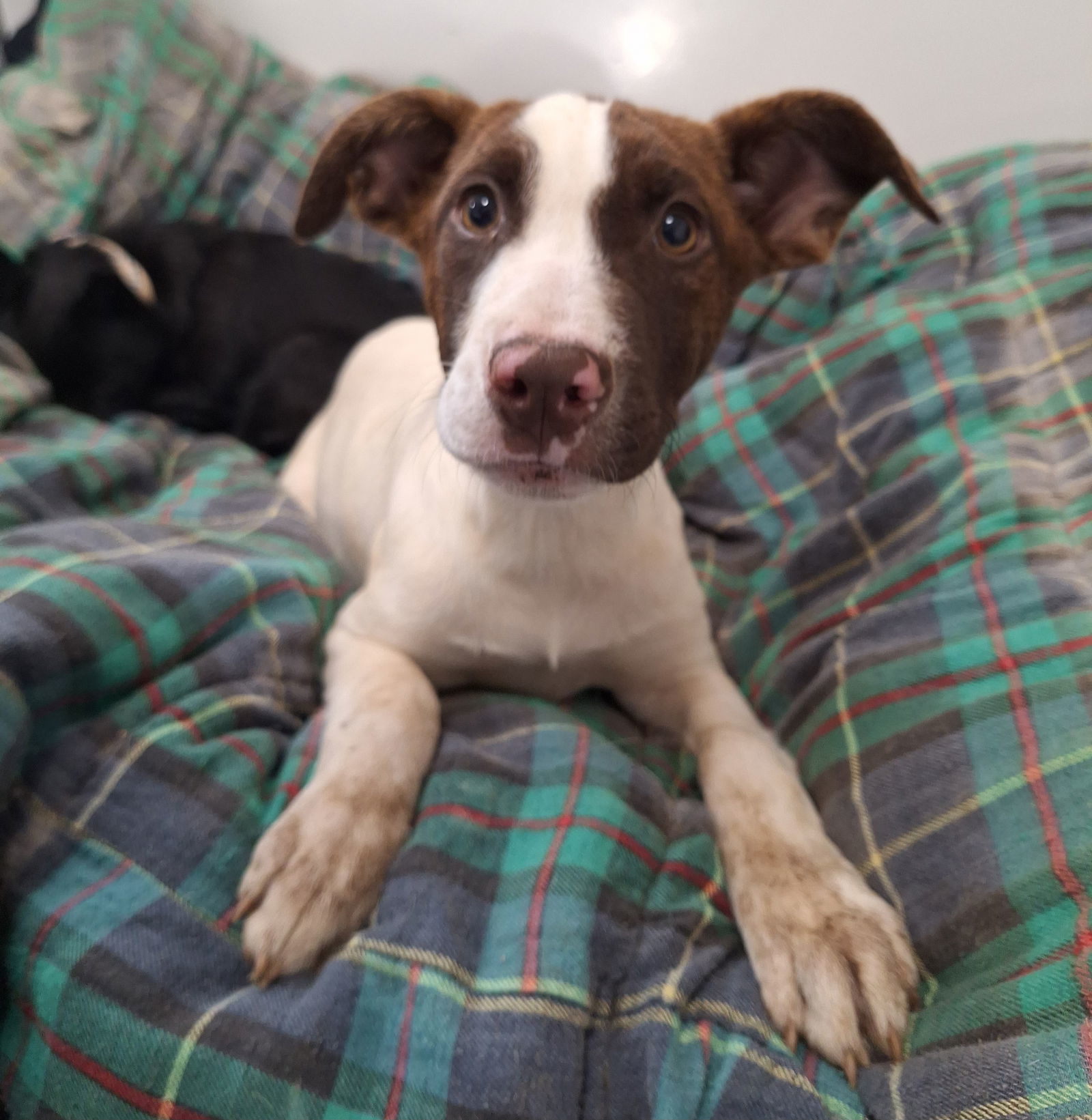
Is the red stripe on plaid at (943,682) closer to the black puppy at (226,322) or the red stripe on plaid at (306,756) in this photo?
the red stripe on plaid at (306,756)

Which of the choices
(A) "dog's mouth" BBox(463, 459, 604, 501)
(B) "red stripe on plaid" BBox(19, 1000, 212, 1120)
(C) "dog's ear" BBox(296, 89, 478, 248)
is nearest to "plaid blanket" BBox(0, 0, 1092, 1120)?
(B) "red stripe on plaid" BBox(19, 1000, 212, 1120)

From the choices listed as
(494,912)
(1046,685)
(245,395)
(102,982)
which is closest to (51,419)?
(245,395)

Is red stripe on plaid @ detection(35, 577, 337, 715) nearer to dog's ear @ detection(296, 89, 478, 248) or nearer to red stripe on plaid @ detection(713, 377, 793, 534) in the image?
dog's ear @ detection(296, 89, 478, 248)

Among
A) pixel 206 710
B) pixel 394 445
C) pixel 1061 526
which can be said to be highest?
pixel 1061 526

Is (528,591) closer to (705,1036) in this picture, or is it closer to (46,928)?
(705,1036)

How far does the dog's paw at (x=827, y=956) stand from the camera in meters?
1.24

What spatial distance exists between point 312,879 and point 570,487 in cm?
78

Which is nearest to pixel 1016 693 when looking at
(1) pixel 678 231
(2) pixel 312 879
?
(1) pixel 678 231

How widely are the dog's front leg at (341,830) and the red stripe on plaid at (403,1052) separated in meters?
0.16

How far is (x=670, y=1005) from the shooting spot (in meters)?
1.28

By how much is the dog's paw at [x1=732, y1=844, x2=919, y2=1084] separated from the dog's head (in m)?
0.77

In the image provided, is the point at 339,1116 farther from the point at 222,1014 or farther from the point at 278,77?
the point at 278,77

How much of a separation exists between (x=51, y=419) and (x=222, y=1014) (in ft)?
7.30

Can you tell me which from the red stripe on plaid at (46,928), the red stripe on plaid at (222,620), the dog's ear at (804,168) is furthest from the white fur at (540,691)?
the dog's ear at (804,168)
